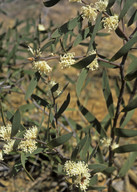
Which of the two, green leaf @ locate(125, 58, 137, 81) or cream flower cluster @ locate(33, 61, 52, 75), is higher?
cream flower cluster @ locate(33, 61, 52, 75)

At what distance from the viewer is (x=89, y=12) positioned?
606mm

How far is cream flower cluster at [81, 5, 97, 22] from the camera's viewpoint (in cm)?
60

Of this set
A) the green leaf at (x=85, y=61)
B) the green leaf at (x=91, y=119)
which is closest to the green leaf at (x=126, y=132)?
the green leaf at (x=91, y=119)

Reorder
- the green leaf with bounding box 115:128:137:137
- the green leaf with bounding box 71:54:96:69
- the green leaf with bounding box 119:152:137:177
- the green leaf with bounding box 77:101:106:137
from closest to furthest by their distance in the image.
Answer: the green leaf with bounding box 71:54:96:69 → the green leaf with bounding box 115:128:137:137 → the green leaf with bounding box 77:101:106:137 → the green leaf with bounding box 119:152:137:177

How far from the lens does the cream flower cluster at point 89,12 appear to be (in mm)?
601

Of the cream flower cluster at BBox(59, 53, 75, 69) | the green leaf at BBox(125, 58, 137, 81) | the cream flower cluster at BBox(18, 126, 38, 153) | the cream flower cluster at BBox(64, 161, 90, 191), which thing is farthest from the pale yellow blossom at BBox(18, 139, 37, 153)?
the green leaf at BBox(125, 58, 137, 81)

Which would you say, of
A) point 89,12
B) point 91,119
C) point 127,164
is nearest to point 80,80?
point 89,12

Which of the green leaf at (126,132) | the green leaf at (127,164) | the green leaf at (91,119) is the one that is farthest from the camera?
the green leaf at (127,164)

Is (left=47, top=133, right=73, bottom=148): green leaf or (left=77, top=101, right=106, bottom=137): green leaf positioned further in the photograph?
(left=77, top=101, right=106, bottom=137): green leaf

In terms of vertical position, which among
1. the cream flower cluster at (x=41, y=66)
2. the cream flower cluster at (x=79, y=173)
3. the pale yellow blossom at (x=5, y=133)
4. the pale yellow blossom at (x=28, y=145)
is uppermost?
the cream flower cluster at (x=41, y=66)

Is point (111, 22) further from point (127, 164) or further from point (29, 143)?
point (127, 164)

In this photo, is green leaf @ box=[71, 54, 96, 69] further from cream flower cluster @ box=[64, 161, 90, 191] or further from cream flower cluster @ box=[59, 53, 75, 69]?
cream flower cluster @ box=[64, 161, 90, 191]

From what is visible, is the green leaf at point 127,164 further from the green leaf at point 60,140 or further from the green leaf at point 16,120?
the green leaf at point 16,120

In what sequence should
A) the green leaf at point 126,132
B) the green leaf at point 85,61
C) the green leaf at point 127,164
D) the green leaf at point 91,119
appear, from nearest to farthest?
the green leaf at point 85,61, the green leaf at point 126,132, the green leaf at point 91,119, the green leaf at point 127,164
